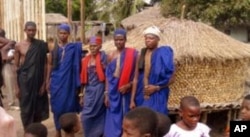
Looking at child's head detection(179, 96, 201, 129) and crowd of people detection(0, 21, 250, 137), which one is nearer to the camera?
→ child's head detection(179, 96, 201, 129)

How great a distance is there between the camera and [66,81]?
655 cm

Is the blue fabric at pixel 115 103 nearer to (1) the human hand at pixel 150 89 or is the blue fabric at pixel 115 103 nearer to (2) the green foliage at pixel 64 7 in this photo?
(1) the human hand at pixel 150 89

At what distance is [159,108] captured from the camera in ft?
19.0

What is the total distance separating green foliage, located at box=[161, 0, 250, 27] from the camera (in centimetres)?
1625

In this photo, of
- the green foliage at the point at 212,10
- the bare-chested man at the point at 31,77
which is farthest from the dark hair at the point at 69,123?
the green foliage at the point at 212,10

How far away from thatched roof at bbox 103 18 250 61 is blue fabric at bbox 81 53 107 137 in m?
1.28

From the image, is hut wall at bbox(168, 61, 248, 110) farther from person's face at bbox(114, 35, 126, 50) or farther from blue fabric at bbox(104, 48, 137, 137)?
person's face at bbox(114, 35, 126, 50)

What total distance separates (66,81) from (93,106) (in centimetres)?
62

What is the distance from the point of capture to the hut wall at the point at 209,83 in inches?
280

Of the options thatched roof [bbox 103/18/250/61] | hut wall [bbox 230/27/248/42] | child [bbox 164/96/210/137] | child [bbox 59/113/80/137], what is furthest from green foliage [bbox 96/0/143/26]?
child [bbox 164/96/210/137]

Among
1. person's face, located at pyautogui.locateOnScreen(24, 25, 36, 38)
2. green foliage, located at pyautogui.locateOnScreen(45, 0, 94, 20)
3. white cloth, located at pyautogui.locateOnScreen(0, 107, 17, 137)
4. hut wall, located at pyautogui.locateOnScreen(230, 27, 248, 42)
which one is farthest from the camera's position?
green foliage, located at pyautogui.locateOnScreen(45, 0, 94, 20)

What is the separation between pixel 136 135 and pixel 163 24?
16.9 feet

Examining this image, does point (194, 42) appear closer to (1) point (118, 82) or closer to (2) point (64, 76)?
(1) point (118, 82)

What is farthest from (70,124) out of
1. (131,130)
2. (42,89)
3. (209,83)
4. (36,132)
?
(209,83)
